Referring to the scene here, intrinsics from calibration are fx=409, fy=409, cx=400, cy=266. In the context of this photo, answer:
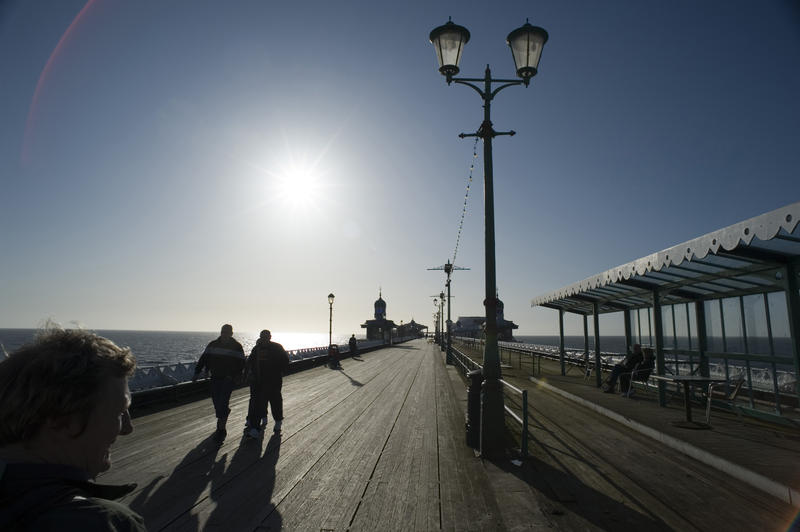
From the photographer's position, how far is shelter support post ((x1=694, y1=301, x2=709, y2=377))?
10.9 m

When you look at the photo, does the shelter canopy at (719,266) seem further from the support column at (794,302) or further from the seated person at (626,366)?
the seated person at (626,366)

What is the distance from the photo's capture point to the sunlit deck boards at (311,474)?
14.0 ft

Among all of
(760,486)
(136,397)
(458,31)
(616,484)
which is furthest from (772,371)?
(136,397)

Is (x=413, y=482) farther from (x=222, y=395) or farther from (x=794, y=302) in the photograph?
(x=794, y=302)

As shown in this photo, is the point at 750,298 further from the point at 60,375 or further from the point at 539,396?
the point at 60,375

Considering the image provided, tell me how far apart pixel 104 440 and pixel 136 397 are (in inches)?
412

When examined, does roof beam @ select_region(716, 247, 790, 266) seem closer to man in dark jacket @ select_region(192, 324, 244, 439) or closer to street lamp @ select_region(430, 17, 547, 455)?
street lamp @ select_region(430, 17, 547, 455)

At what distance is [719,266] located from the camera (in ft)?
27.1

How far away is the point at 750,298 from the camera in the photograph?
9.42m

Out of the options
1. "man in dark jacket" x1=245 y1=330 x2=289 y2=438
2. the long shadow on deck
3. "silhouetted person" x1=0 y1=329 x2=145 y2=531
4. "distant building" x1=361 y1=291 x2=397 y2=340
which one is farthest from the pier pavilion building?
"distant building" x1=361 y1=291 x2=397 y2=340

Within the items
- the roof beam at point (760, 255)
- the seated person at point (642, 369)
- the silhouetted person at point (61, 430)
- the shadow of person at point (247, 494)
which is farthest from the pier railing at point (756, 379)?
the silhouetted person at point (61, 430)

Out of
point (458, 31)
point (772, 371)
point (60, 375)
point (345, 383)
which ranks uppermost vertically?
point (458, 31)

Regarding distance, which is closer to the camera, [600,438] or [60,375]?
[60,375]

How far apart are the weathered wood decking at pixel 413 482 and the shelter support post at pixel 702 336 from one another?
4.25 metres
